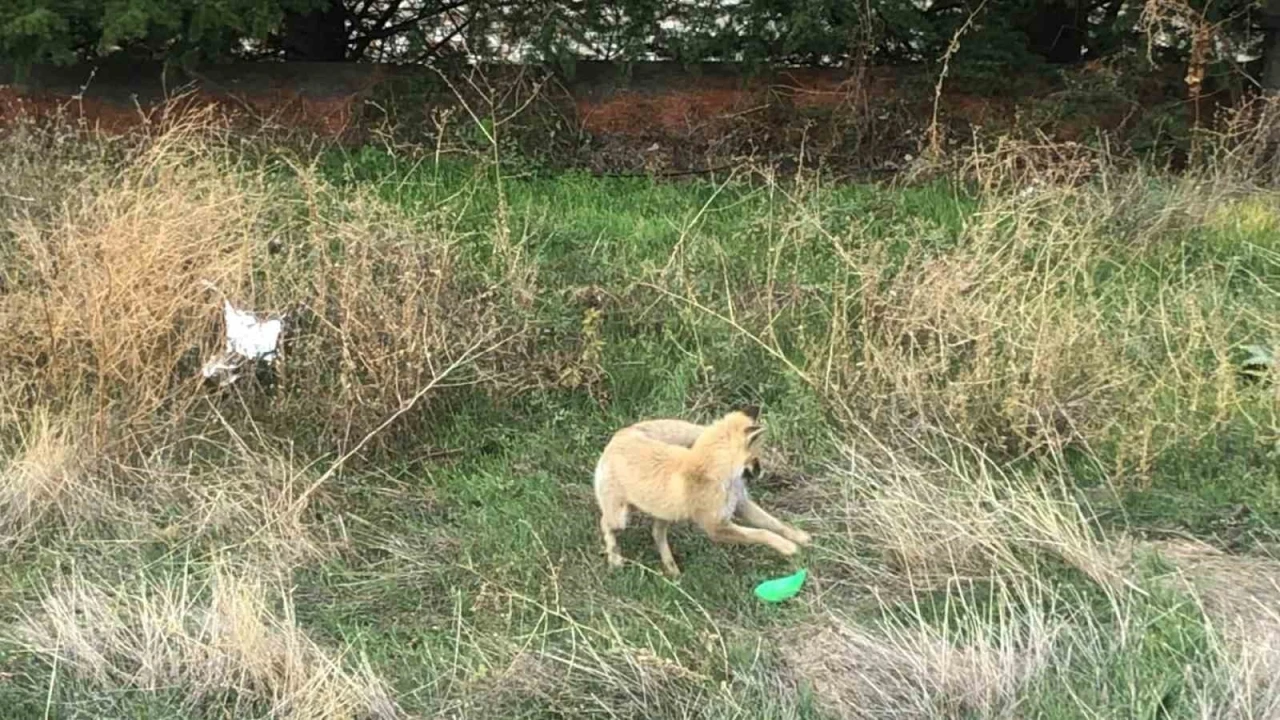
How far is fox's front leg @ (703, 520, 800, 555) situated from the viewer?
167 inches

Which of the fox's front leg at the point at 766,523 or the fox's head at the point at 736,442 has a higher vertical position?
the fox's head at the point at 736,442

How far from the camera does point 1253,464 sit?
4859 mm

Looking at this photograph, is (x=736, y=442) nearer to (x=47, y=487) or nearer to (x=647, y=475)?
(x=647, y=475)

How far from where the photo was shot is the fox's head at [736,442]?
164 inches

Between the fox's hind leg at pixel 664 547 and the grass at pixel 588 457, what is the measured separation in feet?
0.20

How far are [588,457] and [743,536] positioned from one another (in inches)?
43.1

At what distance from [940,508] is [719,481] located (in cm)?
75

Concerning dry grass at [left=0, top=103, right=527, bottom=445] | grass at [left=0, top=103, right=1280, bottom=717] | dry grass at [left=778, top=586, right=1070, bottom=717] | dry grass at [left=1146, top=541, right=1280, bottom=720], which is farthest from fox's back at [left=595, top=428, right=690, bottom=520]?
dry grass at [left=1146, top=541, right=1280, bottom=720]

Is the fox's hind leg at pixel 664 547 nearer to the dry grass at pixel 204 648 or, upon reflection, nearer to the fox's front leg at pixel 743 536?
the fox's front leg at pixel 743 536

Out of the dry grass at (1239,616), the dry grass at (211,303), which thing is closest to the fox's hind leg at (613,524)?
the dry grass at (211,303)

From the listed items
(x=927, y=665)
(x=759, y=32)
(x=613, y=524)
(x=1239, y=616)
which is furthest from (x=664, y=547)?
(x=759, y=32)

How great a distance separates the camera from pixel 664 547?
14.5ft

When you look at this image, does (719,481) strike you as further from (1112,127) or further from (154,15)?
(1112,127)

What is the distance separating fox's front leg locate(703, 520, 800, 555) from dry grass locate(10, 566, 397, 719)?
1.13 m
